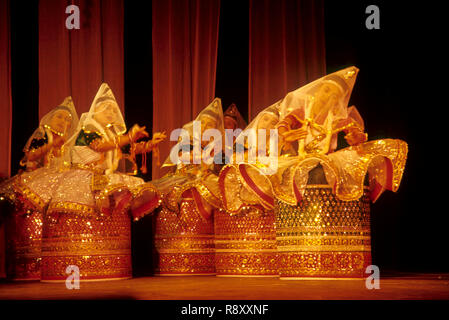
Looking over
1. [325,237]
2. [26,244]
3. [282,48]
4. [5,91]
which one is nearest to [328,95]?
[325,237]

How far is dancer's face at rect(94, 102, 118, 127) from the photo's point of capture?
341 centimetres

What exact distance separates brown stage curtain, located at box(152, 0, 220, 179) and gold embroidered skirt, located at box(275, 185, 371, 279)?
166cm

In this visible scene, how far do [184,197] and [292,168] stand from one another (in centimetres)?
92

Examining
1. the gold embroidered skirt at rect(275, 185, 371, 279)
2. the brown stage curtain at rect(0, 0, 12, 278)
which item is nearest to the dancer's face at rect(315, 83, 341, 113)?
the gold embroidered skirt at rect(275, 185, 371, 279)

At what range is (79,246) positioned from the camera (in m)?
3.12

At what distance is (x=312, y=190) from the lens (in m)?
2.82

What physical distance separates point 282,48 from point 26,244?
84.5 inches

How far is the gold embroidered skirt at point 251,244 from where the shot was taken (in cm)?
329

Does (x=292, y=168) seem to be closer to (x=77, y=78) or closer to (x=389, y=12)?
(x=389, y=12)

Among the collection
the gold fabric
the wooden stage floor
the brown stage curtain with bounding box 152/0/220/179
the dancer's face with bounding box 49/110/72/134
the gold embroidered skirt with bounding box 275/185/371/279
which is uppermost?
the brown stage curtain with bounding box 152/0/220/179

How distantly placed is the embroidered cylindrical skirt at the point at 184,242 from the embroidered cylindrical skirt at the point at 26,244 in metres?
0.69

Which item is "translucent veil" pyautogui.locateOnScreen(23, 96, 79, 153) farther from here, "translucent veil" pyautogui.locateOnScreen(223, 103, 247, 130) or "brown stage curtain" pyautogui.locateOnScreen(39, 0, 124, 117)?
"translucent veil" pyautogui.locateOnScreen(223, 103, 247, 130)

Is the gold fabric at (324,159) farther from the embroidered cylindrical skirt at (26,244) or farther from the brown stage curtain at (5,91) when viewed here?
the brown stage curtain at (5,91)
